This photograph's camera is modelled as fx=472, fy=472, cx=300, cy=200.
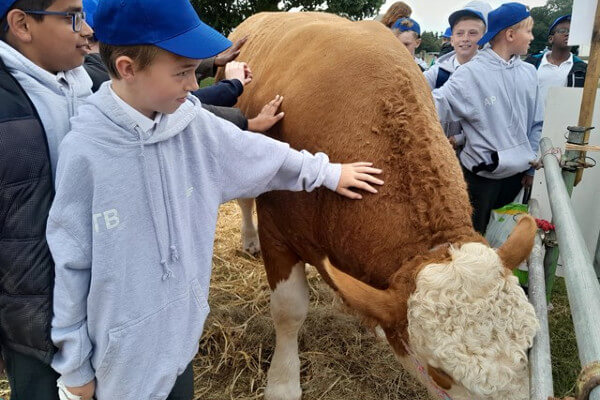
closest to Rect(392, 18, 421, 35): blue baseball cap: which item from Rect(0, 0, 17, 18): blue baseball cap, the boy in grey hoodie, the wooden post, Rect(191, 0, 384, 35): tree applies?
the wooden post

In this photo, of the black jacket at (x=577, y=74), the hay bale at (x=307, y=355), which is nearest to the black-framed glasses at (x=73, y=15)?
the hay bale at (x=307, y=355)

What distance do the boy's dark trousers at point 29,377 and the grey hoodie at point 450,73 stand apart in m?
3.03

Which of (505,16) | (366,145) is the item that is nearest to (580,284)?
(366,145)

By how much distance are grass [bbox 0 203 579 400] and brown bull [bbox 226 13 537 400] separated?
0.89 feet

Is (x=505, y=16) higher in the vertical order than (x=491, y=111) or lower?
higher

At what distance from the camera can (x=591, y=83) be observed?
2.79m

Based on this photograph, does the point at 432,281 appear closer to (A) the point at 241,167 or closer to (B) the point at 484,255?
(B) the point at 484,255

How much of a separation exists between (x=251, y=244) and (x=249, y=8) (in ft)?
68.0

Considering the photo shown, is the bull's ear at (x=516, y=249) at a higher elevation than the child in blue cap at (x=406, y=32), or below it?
below

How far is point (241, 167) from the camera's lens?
6.11 feet

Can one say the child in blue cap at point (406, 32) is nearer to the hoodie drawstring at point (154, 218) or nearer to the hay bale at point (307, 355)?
the hay bale at point (307, 355)

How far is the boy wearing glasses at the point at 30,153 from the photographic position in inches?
57.3

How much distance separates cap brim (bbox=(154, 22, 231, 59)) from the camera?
56.3 inches

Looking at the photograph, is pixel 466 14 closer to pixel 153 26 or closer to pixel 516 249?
pixel 516 249
